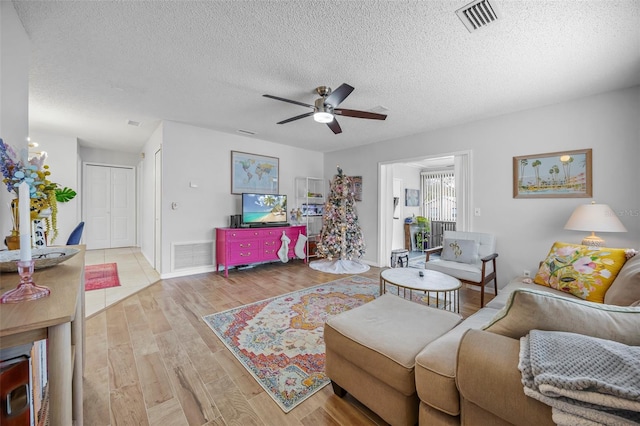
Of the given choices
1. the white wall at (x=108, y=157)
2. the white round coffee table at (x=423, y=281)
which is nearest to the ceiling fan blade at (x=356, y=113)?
the white round coffee table at (x=423, y=281)

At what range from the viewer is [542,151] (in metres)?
3.28

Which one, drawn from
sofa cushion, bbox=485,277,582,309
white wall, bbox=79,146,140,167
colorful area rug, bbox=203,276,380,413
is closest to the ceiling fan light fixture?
colorful area rug, bbox=203,276,380,413

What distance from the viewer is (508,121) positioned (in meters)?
3.51

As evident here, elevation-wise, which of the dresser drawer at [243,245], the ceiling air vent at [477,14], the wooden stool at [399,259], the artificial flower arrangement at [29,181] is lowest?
the wooden stool at [399,259]

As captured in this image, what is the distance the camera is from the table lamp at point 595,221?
99.7 inches

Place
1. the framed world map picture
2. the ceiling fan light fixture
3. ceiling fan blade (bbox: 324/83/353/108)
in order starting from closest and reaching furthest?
ceiling fan blade (bbox: 324/83/353/108) < the ceiling fan light fixture < the framed world map picture

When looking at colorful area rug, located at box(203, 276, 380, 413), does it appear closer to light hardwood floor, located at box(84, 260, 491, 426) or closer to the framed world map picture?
light hardwood floor, located at box(84, 260, 491, 426)

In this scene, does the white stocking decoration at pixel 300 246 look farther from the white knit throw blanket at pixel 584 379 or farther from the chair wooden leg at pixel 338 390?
the white knit throw blanket at pixel 584 379

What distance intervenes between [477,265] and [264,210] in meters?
3.53

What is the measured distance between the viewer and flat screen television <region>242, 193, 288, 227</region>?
15.3 feet

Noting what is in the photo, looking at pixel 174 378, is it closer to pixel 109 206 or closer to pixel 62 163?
pixel 62 163

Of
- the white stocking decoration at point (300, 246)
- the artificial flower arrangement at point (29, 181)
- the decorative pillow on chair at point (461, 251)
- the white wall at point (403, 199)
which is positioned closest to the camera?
the artificial flower arrangement at point (29, 181)

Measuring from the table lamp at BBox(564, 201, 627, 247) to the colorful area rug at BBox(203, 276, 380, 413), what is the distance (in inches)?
90.7

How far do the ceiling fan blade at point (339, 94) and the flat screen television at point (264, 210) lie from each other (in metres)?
2.60
